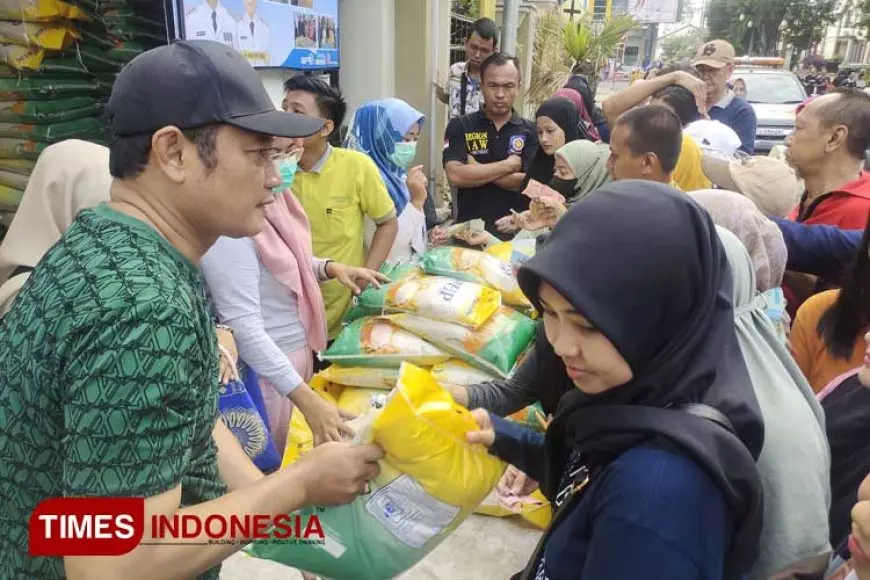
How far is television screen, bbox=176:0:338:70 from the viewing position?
3.07 metres

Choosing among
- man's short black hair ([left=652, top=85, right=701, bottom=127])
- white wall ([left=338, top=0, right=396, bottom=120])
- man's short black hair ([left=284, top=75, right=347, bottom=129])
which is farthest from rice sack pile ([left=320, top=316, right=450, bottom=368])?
white wall ([left=338, top=0, right=396, bottom=120])

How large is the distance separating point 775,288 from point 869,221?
0.99ft

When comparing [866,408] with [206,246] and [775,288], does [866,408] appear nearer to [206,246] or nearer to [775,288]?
[775,288]

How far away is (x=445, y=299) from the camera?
2.52 m

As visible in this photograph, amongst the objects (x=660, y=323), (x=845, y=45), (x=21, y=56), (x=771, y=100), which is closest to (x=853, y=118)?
(x=660, y=323)

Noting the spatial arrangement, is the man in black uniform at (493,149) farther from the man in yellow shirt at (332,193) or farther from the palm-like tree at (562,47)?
the palm-like tree at (562,47)

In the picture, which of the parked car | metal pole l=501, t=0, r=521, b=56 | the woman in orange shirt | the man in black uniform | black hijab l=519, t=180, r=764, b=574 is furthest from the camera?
the parked car

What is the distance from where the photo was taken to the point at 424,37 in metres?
6.12

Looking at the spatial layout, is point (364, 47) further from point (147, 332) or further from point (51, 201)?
point (147, 332)

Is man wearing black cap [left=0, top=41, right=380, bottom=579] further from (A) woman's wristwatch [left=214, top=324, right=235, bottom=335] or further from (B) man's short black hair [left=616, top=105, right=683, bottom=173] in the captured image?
(B) man's short black hair [left=616, top=105, right=683, bottom=173]

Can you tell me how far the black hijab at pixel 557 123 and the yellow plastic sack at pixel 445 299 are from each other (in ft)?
4.43

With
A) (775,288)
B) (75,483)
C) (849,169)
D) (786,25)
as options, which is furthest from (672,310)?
(786,25)

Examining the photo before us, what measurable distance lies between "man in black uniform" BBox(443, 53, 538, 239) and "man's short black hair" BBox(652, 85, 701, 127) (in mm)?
896

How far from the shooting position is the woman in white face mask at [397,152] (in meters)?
3.10
